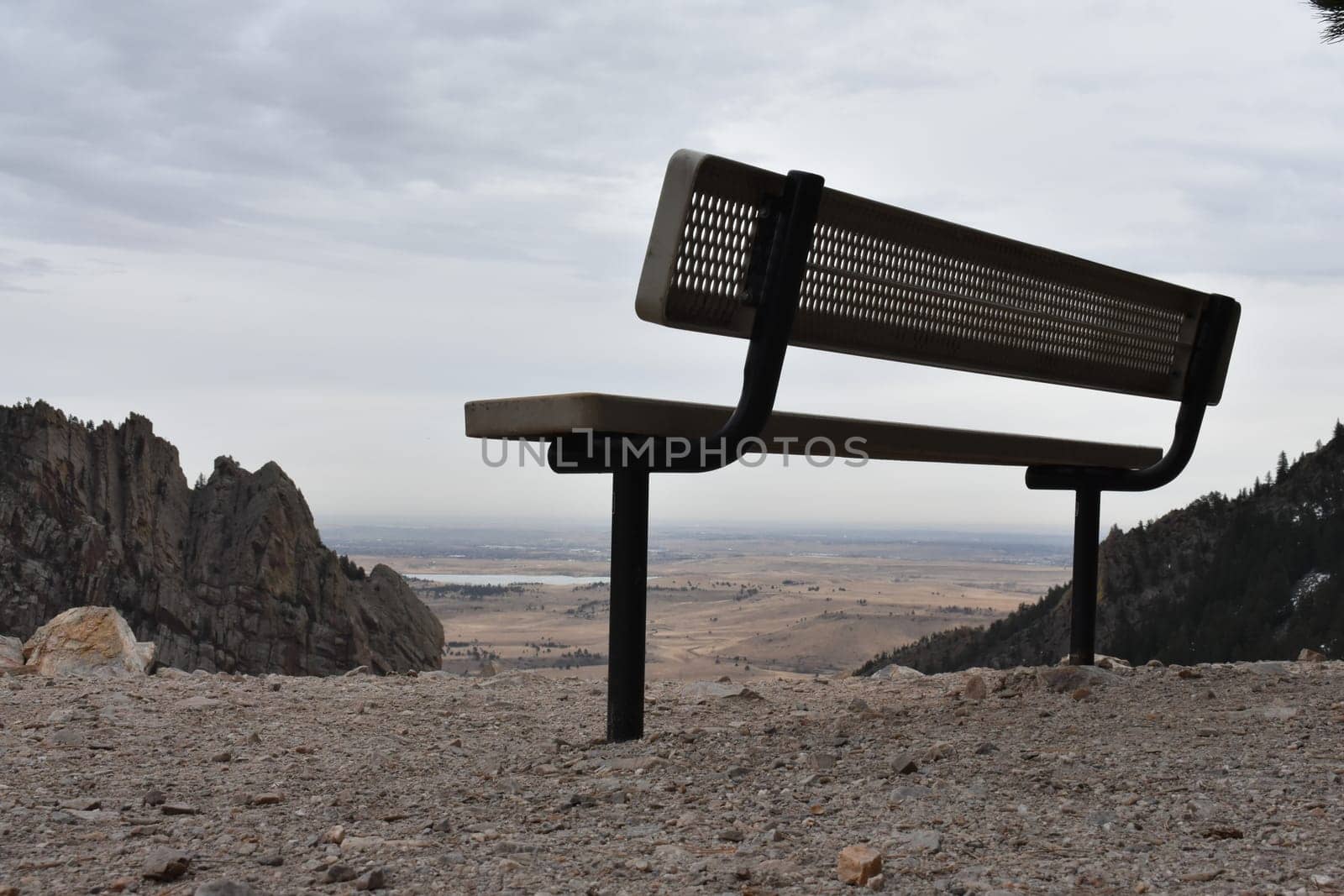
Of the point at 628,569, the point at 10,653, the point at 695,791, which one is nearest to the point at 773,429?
the point at 628,569

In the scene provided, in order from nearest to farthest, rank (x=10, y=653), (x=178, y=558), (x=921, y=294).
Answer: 1. (x=921, y=294)
2. (x=10, y=653)
3. (x=178, y=558)

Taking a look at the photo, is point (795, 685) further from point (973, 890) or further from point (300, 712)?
point (973, 890)

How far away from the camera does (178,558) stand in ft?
92.1

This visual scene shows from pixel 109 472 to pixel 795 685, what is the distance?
27.6 meters

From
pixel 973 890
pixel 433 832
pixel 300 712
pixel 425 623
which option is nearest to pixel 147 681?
pixel 300 712

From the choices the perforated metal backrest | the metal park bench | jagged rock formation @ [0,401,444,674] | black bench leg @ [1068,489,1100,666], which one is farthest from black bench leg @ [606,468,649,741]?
jagged rock formation @ [0,401,444,674]

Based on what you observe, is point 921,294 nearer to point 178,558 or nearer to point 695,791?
point 695,791

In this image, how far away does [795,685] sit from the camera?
5.07 metres

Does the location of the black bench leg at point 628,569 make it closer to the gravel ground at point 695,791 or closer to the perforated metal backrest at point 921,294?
the gravel ground at point 695,791

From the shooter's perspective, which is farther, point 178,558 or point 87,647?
point 178,558

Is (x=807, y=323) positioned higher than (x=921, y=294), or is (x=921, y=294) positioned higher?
(x=921, y=294)

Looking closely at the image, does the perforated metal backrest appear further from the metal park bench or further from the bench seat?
the bench seat

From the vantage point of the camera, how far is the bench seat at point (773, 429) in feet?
9.86

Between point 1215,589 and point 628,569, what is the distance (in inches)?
931
